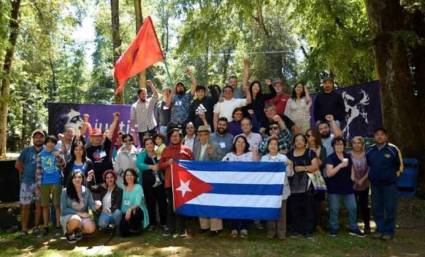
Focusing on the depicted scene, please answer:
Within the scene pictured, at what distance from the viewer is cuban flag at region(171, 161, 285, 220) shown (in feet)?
24.2

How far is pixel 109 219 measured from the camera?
793 centimetres

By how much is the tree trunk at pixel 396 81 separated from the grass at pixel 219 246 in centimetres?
211

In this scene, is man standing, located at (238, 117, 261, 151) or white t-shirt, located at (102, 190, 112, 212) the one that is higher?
man standing, located at (238, 117, 261, 151)

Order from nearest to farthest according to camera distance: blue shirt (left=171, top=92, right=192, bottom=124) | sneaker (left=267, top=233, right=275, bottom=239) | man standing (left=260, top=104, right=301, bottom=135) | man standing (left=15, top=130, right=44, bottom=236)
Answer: sneaker (left=267, top=233, right=275, bottom=239)
man standing (left=15, top=130, right=44, bottom=236)
man standing (left=260, top=104, right=301, bottom=135)
blue shirt (left=171, top=92, right=192, bottom=124)

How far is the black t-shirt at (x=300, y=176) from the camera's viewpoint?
24.4 feet

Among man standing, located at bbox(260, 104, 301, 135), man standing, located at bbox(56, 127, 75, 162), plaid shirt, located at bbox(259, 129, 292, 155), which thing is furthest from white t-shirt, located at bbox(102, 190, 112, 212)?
man standing, located at bbox(260, 104, 301, 135)

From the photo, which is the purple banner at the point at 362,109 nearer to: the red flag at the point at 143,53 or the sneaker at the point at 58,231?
the red flag at the point at 143,53

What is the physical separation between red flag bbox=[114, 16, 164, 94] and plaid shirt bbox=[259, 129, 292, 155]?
369 cm

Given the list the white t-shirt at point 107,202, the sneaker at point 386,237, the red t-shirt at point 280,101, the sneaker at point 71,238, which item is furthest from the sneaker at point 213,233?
the red t-shirt at point 280,101

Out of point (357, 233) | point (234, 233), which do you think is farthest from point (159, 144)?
point (357, 233)

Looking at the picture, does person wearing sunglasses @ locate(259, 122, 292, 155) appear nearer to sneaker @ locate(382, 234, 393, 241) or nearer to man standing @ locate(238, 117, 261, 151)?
man standing @ locate(238, 117, 261, 151)

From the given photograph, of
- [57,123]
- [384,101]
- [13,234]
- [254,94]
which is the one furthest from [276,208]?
[57,123]

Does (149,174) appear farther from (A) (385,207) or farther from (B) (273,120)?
(A) (385,207)

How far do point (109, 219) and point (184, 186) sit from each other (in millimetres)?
1419
